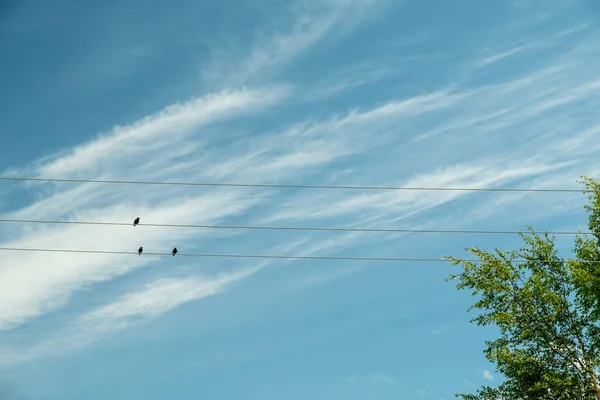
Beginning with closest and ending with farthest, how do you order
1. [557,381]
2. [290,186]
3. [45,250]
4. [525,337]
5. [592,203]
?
1. [45,250]
2. [290,186]
3. [557,381]
4. [525,337]
5. [592,203]

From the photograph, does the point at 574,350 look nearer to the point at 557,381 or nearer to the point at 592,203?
the point at 557,381

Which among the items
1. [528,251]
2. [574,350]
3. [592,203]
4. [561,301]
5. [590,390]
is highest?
[592,203]

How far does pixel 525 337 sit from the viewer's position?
109 ft

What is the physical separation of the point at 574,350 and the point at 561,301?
2.54 m

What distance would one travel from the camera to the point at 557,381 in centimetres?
3117

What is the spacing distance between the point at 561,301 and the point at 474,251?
5.12 meters

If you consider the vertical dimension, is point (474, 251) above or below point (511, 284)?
above

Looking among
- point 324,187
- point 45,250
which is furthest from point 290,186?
point 45,250

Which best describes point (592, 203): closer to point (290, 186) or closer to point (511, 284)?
point (511, 284)

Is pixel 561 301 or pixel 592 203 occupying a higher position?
pixel 592 203

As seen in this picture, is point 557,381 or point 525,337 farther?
point 525,337

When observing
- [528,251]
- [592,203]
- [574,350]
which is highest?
[592,203]

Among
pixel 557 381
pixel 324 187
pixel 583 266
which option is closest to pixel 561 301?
pixel 583 266

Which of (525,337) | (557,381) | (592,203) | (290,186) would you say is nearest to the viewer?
(290,186)
